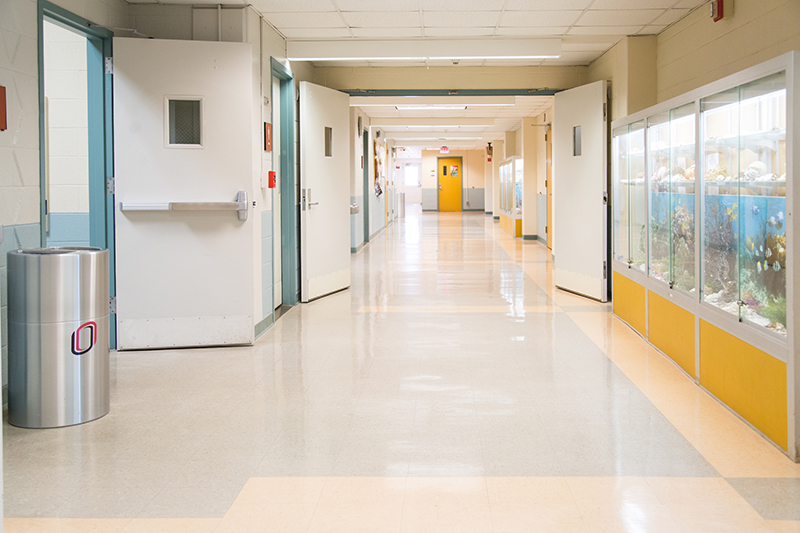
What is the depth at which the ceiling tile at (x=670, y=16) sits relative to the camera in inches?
231

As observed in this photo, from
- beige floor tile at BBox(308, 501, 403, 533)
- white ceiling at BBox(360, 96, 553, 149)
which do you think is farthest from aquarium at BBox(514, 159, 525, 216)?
beige floor tile at BBox(308, 501, 403, 533)

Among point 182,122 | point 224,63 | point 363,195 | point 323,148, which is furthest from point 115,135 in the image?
point 363,195

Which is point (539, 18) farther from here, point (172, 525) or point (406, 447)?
point (172, 525)

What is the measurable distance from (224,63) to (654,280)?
3.65 meters

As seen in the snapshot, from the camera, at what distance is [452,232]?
18.0 metres

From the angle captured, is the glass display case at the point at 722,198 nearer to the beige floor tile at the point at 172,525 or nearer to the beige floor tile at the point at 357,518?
the beige floor tile at the point at 357,518

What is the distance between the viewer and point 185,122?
5207 mm

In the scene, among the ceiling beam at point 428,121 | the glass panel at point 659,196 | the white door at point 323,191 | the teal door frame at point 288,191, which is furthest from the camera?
the ceiling beam at point 428,121

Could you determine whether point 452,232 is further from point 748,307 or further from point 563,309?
point 748,307

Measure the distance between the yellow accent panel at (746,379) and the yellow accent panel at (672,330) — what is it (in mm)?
248

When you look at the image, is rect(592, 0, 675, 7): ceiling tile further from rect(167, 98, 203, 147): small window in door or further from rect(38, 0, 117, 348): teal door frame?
rect(38, 0, 117, 348): teal door frame

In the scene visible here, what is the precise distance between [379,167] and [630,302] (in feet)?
41.7

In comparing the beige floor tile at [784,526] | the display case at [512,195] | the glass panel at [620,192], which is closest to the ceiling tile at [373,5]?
the glass panel at [620,192]

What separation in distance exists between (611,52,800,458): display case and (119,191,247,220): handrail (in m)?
3.14
